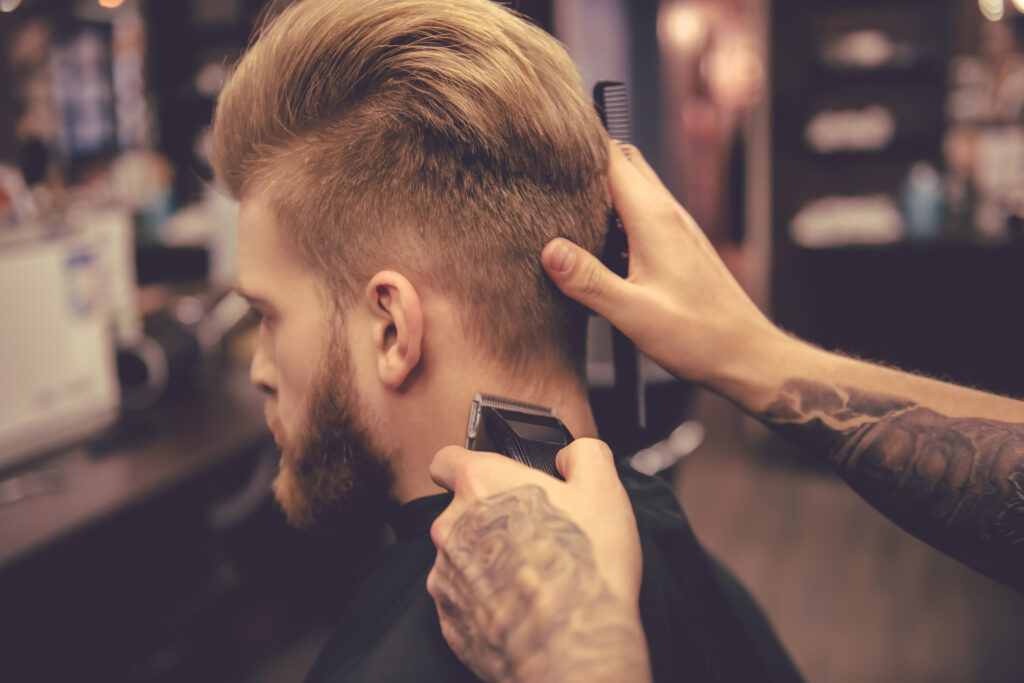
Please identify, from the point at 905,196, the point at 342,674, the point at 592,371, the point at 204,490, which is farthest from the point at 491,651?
the point at 905,196

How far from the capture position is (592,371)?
7.80 feet

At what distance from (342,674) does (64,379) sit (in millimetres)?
1648

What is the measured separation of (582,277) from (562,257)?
0.04m

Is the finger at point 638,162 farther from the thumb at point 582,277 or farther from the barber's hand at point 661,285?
the thumb at point 582,277

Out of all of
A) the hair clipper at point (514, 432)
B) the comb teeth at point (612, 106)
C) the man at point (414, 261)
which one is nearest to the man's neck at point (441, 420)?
the man at point (414, 261)

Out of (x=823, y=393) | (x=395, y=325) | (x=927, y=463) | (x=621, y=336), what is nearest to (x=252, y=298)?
(x=395, y=325)

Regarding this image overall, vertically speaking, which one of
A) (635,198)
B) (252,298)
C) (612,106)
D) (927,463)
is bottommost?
(927,463)

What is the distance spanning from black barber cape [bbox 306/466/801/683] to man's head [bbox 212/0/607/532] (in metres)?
0.17

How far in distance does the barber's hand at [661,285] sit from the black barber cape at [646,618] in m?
0.19

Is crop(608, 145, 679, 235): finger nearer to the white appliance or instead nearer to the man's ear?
the man's ear

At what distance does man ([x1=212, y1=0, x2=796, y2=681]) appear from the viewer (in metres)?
0.91

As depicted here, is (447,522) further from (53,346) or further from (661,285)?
(53,346)

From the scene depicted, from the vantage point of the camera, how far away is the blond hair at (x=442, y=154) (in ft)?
3.00

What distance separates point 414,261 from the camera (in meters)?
0.93
